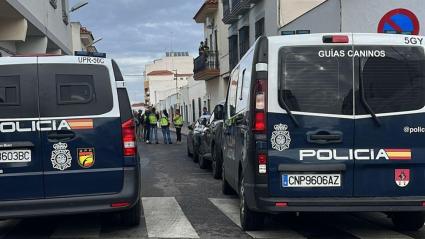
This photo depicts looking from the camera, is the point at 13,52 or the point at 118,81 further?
the point at 13,52

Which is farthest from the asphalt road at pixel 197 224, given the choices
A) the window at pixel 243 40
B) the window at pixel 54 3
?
the window at pixel 243 40

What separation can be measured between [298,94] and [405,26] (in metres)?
3.36

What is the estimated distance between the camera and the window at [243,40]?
25922 mm

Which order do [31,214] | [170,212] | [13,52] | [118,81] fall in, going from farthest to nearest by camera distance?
[13,52]
[170,212]
[118,81]
[31,214]

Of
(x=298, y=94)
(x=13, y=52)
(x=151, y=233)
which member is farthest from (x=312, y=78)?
(x=13, y=52)

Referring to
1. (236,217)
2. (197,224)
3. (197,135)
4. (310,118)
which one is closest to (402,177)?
(310,118)

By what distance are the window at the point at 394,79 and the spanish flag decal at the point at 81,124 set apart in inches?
111

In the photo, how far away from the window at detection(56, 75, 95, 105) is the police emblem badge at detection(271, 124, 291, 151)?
77.8 inches

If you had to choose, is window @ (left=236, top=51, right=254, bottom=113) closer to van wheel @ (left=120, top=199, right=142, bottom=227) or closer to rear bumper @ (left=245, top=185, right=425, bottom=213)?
rear bumper @ (left=245, top=185, right=425, bottom=213)

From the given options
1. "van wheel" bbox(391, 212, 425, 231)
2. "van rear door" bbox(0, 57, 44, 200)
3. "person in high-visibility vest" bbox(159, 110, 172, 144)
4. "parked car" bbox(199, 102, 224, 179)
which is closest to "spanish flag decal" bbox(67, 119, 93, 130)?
"van rear door" bbox(0, 57, 44, 200)

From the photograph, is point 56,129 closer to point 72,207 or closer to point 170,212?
point 72,207

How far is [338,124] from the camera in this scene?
18.7ft

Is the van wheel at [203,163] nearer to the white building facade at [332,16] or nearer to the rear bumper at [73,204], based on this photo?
the white building facade at [332,16]

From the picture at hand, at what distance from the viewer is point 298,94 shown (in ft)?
18.8
